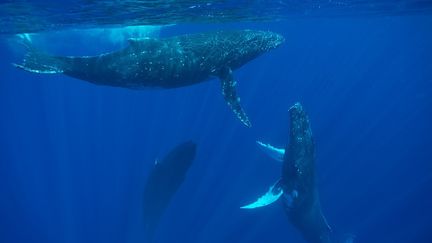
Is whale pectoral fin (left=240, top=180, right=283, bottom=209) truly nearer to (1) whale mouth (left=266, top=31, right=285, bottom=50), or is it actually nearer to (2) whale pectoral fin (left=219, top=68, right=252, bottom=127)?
(2) whale pectoral fin (left=219, top=68, right=252, bottom=127)

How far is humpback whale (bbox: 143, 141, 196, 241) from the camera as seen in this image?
1442cm

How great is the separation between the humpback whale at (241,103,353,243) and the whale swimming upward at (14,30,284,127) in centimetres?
358

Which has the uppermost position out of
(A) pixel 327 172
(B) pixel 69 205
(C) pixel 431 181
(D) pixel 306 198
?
(D) pixel 306 198

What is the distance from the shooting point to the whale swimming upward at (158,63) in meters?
8.32

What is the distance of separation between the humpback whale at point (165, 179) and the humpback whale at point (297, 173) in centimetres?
283

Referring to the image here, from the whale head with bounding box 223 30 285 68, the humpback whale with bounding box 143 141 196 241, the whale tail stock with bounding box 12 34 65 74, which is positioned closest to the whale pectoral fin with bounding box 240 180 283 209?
the humpback whale with bounding box 143 141 196 241

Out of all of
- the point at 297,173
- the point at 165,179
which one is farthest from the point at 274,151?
the point at 165,179

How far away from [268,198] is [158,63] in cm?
612

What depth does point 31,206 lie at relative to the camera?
115 feet

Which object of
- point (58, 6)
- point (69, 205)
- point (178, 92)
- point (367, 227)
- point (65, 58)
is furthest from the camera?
point (178, 92)

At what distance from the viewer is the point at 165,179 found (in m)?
15.6

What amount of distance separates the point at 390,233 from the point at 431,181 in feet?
44.9

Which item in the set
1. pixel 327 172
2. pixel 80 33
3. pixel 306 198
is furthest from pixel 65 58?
pixel 327 172

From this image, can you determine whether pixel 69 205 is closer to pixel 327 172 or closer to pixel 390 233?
pixel 327 172
